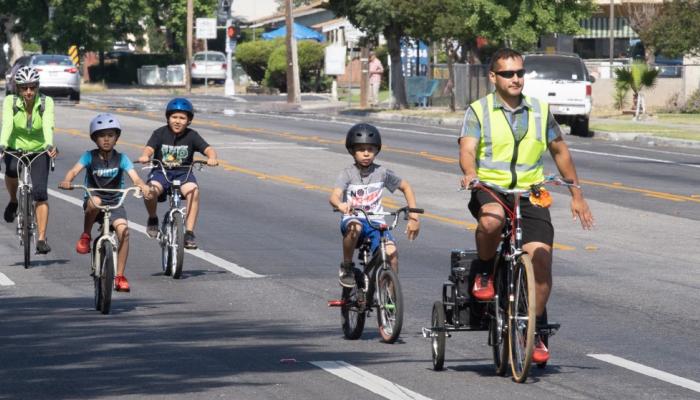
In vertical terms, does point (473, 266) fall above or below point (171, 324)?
above

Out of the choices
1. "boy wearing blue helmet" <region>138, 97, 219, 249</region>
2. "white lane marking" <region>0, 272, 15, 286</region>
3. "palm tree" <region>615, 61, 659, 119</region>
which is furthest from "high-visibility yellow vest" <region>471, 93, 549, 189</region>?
"palm tree" <region>615, 61, 659, 119</region>

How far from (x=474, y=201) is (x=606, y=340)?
212cm

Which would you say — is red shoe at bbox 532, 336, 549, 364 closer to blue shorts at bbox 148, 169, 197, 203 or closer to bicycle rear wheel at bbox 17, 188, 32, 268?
blue shorts at bbox 148, 169, 197, 203

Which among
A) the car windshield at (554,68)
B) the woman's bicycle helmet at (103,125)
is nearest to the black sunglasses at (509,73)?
Answer: the woman's bicycle helmet at (103,125)

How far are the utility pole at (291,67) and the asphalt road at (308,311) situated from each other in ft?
116

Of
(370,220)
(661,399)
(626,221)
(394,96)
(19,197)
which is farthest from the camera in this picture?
(394,96)

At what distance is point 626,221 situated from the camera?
1953 cm

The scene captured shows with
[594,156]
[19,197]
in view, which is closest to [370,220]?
[19,197]

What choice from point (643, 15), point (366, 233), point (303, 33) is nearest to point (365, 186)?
point (366, 233)

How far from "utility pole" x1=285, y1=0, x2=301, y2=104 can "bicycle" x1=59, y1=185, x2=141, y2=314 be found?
47.6 metres

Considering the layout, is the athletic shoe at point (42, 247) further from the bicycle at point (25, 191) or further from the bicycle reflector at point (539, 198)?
the bicycle reflector at point (539, 198)

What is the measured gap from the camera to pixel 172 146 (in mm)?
14430

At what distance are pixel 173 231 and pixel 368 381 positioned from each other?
5.50m

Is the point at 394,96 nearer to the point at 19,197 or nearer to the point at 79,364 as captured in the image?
the point at 19,197
